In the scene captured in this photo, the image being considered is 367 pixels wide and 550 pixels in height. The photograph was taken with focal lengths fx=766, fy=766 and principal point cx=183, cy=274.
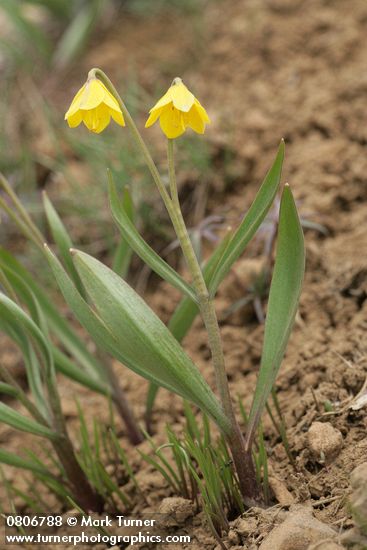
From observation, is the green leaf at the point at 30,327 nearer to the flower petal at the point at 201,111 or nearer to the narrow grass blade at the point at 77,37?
the flower petal at the point at 201,111

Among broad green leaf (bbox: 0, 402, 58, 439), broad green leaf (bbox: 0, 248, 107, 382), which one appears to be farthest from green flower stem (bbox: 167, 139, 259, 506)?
broad green leaf (bbox: 0, 248, 107, 382)

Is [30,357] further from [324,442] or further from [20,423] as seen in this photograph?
[324,442]

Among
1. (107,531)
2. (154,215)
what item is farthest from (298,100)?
(107,531)

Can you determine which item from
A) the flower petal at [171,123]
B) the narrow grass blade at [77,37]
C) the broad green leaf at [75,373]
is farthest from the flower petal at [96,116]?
the narrow grass blade at [77,37]

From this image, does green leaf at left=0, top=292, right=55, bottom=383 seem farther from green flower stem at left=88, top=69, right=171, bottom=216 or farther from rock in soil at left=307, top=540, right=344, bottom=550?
rock in soil at left=307, top=540, right=344, bottom=550

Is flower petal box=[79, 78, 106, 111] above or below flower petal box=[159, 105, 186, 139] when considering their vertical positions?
above

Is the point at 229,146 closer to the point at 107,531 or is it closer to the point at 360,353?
the point at 360,353
